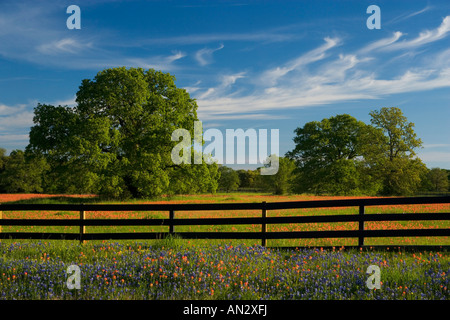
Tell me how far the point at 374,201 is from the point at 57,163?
3002 centimetres

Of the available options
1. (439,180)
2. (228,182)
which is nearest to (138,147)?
(228,182)

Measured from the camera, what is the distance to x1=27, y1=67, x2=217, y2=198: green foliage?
96.1 feet

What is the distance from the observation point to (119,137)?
102 feet

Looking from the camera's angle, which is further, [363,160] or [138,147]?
[363,160]

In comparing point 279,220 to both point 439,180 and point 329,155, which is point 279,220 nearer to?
point 329,155

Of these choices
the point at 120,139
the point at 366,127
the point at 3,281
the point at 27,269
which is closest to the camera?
the point at 3,281

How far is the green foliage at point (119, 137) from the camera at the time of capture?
29297mm

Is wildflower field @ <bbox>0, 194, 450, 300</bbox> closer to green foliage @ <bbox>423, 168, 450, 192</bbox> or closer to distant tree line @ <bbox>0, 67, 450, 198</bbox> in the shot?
distant tree line @ <bbox>0, 67, 450, 198</bbox>

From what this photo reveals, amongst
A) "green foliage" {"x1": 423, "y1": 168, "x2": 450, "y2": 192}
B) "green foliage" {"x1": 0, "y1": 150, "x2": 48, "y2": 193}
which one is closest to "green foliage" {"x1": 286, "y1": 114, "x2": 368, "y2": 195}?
"green foliage" {"x1": 423, "y1": 168, "x2": 450, "y2": 192}

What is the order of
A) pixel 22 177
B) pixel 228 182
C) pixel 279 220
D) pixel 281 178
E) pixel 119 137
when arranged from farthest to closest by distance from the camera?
pixel 228 182 < pixel 281 178 < pixel 22 177 < pixel 119 137 < pixel 279 220

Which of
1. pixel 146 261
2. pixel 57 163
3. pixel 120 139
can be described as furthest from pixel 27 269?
pixel 57 163
